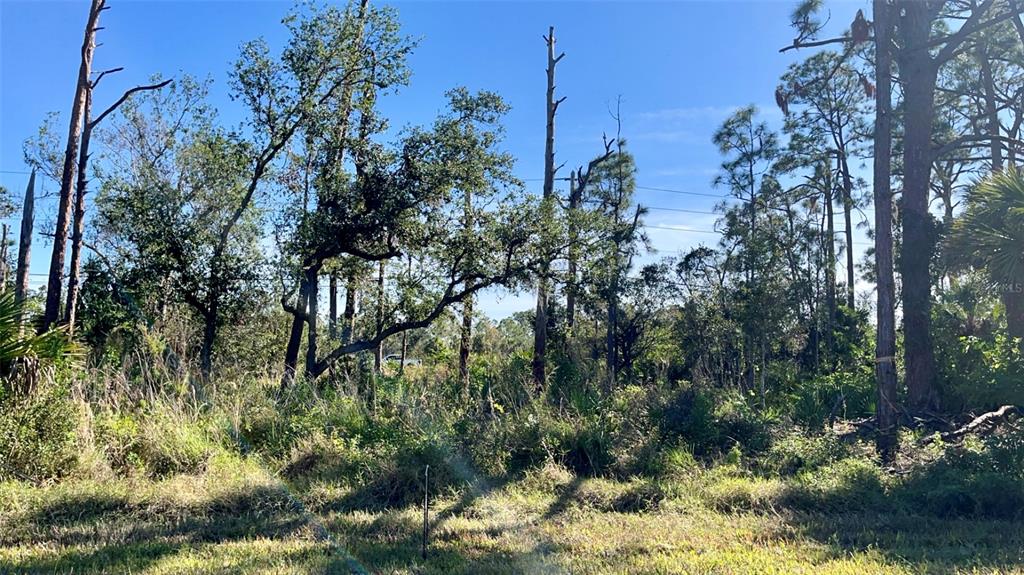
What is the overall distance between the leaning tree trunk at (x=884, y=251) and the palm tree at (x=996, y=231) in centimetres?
82

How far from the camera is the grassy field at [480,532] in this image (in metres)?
4.74

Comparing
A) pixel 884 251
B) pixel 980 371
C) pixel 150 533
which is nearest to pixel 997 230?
pixel 884 251

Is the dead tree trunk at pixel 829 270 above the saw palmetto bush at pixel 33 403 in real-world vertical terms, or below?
above

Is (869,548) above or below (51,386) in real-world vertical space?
below

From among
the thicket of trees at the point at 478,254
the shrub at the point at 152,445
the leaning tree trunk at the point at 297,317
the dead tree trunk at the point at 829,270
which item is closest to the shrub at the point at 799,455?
the thicket of trees at the point at 478,254

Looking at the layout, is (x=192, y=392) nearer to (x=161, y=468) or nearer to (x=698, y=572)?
(x=161, y=468)

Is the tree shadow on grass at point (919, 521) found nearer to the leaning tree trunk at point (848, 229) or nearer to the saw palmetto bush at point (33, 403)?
the saw palmetto bush at point (33, 403)

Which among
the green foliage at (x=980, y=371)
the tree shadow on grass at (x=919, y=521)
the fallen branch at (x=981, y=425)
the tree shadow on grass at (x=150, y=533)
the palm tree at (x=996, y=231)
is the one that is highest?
the palm tree at (x=996, y=231)

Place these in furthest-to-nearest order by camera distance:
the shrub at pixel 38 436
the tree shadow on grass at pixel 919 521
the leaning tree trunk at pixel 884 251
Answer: the leaning tree trunk at pixel 884 251
the shrub at pixel 38 436
the tree shadow on grass at pixel 919 521

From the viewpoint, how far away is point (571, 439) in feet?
26.7

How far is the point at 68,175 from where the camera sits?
9.06m

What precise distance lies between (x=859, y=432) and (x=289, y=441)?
7.58 metres

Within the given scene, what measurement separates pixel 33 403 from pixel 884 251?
10450mm

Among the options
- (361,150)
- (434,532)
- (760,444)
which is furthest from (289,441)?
(361,150)
